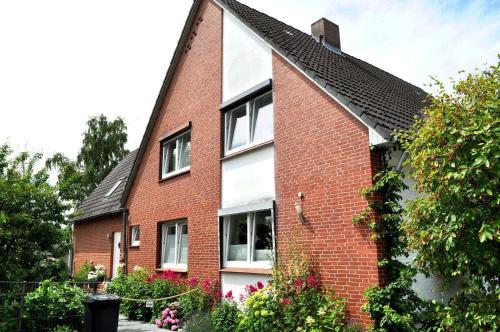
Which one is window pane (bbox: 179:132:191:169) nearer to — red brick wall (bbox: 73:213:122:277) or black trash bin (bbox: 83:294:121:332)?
red brick wall (bbox: 73:213:122:277)

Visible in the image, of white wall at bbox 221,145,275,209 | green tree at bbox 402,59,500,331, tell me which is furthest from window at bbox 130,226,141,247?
green tree at bbox 402,59,500,331

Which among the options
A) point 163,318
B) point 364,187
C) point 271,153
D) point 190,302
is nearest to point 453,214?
point 364,187

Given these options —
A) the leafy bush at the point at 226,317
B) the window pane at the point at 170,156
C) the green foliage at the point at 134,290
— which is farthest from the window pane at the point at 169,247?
the leafy bush at the point at 226,317

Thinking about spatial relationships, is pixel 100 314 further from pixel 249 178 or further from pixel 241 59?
pixel 241 59

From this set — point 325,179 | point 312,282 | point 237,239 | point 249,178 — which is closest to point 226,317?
point 237,239

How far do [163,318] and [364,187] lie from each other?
6.43 m

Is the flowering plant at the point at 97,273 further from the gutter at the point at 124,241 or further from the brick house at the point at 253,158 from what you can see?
the gutter at the point at 124,241

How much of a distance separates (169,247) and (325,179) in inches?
279

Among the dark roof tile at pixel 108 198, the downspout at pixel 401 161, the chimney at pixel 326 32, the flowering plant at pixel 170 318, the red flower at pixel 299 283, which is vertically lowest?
the flowering plant at pixel 170 318

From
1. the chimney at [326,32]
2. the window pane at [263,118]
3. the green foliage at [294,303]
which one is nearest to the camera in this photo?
the green foliage at [294,303]

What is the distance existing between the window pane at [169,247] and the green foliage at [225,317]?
398 cm

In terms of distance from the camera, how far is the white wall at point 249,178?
8.79m

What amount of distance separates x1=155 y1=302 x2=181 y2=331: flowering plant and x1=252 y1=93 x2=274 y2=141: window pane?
4.78 m

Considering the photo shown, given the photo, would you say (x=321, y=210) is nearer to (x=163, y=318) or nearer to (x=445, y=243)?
(x=445, y=243)
